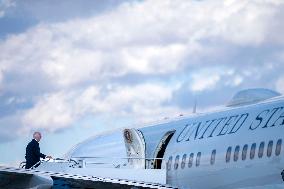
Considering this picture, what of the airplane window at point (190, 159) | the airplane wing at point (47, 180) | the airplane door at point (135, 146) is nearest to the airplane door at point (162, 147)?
the airplane door at point (135, 146)

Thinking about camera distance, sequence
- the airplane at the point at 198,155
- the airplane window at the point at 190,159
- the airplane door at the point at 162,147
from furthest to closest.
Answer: the airplane door at the point at 162,147 → the airplane window at the point at 190,159 → the airplane at the point at 198,155

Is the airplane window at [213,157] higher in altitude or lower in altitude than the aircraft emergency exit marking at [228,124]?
lower

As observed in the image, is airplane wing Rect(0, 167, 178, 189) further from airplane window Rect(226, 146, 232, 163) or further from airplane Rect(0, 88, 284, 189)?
airplane window Rect(226, 146, 232, 163)

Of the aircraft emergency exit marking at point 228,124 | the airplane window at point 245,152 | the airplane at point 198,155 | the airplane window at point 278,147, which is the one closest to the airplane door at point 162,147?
the airplane at point 198,155

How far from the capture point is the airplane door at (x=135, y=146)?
1016 inches

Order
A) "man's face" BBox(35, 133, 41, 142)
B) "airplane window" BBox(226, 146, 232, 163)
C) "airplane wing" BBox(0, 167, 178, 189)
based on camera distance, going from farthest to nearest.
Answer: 1. "man's face" BBox(35, 133, 41, 142)
2. "airplane window" BBox(226, 146, 232, 163)
3. "airplane wing" BBox(0, 167, 178, 189)

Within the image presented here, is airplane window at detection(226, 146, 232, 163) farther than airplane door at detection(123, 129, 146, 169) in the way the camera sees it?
No

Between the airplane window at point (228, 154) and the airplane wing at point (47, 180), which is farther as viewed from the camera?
the airplane window at point (228, 154)

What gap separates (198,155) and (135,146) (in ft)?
12.5

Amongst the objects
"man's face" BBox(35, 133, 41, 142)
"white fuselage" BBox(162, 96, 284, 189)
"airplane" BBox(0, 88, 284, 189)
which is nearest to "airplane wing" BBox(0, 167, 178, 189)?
"airplane" BBox(0, 88, 284, 189)

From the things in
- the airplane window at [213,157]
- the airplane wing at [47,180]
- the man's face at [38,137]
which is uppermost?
the man's face at [38,137]

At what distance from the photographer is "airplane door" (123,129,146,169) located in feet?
84.6

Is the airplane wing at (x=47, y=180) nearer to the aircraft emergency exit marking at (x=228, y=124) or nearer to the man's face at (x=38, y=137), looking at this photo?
the aircraft emergency exit marking at (x=228, y=124)

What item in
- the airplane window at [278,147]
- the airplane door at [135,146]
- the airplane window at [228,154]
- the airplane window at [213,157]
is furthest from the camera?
the airplane door at [135,146]
